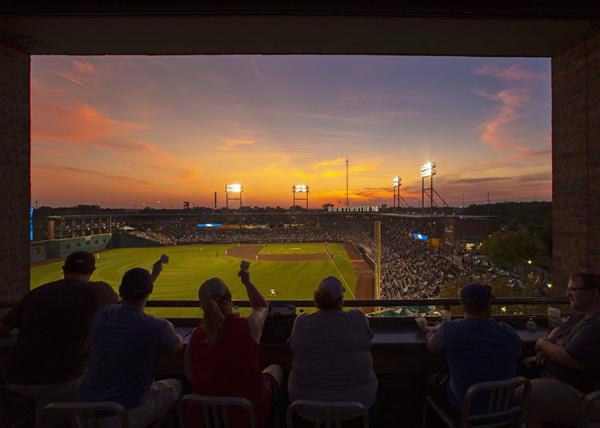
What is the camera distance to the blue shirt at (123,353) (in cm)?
192

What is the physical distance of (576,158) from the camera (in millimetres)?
4004

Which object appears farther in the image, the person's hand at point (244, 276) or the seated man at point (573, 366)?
the person's hand at point (244, 276)

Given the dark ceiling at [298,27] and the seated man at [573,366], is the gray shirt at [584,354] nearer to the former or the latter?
the seated man at [573,366]

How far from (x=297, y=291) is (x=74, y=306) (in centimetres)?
2287

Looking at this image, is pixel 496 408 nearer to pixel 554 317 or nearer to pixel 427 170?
pixel 554 317

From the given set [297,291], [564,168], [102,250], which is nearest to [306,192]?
[102,250]

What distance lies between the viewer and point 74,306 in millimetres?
2379

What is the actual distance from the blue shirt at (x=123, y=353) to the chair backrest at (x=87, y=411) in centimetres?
12

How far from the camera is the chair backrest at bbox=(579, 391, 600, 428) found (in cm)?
197

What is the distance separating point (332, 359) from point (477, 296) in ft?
3.55

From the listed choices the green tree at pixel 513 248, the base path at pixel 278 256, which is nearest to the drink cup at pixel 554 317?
the green tree at pixel 513 248

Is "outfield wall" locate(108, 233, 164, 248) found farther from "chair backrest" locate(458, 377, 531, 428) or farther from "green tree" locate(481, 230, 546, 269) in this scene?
"chair backrest" locate(458, 377, 531, 428)

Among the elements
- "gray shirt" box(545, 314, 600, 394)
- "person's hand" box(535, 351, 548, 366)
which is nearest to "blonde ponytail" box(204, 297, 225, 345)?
"gray shirt" box(545, 314, 600, 394)

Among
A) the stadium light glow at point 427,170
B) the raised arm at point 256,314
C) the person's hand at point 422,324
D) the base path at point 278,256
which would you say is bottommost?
the base path at point 278,256
